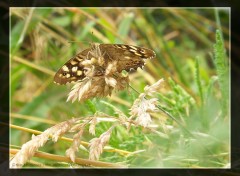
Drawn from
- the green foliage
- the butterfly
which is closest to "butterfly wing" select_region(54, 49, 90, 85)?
the butterfly

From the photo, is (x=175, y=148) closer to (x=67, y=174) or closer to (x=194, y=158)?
(x=194, y=158)

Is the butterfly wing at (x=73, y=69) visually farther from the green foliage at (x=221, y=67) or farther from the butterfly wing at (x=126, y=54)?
the green foliage at (x=221, y=67)

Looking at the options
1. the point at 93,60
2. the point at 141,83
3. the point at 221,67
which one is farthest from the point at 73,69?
the point at 141,83

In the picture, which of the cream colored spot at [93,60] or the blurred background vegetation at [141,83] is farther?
the blurred background vegetation at [141,83]

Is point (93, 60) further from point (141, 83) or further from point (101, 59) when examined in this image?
point (141, 83)

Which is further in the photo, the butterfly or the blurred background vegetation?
the blurred background vegetation

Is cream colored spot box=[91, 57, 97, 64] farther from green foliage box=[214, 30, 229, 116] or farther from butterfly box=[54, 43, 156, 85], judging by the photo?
green foliage box=[214, 30, 229, 116]

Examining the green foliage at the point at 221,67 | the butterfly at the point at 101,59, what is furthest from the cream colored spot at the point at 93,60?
the green foliage at the point at 221,67

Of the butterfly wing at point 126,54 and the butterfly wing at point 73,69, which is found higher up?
the butterfly wing at point 126,54
